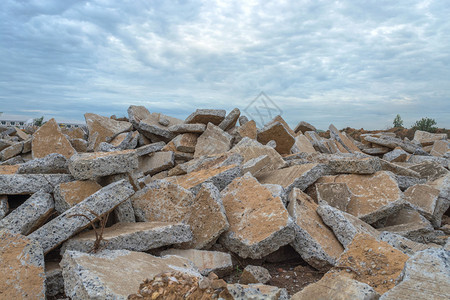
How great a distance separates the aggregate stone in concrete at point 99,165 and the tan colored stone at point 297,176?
79.9 inches

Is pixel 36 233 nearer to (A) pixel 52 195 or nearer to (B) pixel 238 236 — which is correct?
(A) pixel 52 195

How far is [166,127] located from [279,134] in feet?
8.51

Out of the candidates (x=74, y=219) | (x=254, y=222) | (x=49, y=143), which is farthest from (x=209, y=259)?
(x=49, y=143)

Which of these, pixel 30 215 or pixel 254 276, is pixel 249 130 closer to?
pixel 254 276

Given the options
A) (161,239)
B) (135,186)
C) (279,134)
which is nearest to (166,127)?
(279,134)

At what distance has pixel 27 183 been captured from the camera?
382cm

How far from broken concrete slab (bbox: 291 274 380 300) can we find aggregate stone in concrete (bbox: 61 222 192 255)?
Answer: 4.89ft

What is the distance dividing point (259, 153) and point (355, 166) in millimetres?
1567

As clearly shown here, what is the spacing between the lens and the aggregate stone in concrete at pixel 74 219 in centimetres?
311

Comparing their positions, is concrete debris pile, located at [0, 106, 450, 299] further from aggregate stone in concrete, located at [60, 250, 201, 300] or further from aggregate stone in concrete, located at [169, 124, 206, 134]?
aggregate stone in concrete, located at [169, 124, 206, 134]

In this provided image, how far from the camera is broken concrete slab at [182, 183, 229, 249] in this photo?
143 inches

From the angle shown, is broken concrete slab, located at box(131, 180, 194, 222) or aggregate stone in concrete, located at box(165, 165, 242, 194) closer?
broken concrete slab, located at box(131, 180, 194, 222)

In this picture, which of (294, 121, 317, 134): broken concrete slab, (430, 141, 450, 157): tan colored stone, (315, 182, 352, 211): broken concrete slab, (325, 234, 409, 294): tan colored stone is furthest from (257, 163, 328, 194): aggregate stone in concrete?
(430, 141, 450, 157): tan colored stone

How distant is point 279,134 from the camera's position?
773cm
